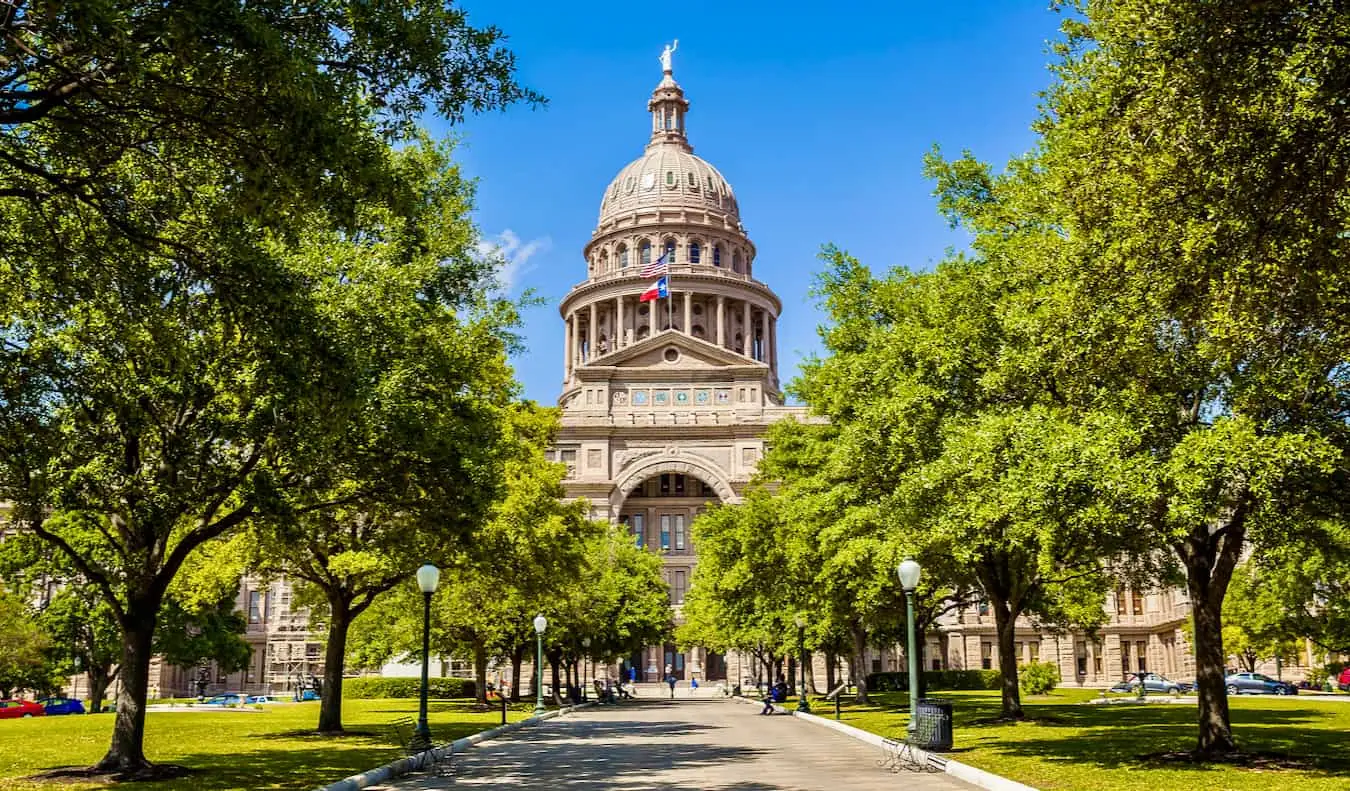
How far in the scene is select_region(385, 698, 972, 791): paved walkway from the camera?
56.2 ft

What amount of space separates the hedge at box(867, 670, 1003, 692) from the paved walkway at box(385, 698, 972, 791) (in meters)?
46.1

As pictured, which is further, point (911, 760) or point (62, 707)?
point (62, 707)

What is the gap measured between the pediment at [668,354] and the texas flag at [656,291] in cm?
697

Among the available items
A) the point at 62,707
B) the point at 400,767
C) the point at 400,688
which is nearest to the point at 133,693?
the point at 400,767

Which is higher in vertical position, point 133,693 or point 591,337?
point 591,337

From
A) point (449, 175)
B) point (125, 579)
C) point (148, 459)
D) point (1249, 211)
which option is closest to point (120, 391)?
point (148, 459)

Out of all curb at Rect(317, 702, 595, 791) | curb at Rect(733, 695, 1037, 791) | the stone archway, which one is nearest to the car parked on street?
curb at Rect(317, 702, 595, 791)

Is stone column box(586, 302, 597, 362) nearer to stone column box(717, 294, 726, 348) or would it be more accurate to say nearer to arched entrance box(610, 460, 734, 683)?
stone column box(717, 294, 726, 348)

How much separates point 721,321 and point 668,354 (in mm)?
18696

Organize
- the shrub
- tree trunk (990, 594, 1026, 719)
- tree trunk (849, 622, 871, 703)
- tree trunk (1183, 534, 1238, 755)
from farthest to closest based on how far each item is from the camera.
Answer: the shrub < tree trunk (849, 622, 871, 703) < tree trunk (990, 594, 1026, 719) < tree trunk (1183, 534, 1238, 755)

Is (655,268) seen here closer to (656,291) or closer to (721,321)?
(656,291)

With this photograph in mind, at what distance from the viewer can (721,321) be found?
125188 millimetres

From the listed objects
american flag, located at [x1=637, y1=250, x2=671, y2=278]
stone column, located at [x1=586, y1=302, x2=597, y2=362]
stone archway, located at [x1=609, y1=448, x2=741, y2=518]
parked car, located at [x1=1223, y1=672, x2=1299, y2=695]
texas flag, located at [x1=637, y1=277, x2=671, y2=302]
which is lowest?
parked car, located at [x1=1223, y1=672, x2=1299, y2=695]

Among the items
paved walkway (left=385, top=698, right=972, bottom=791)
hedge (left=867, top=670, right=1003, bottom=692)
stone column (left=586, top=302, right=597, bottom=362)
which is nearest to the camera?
paved walkway (left=385, top=698, right=972, bottom=791)
